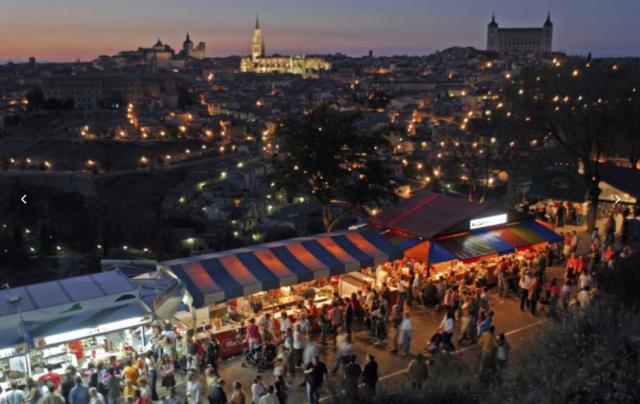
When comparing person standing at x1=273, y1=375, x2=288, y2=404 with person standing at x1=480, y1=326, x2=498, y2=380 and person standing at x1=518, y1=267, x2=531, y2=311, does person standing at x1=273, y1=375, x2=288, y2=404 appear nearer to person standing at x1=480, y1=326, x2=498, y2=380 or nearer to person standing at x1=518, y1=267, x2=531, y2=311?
person standing at x1=480, y1=326, x2=498, y2=380

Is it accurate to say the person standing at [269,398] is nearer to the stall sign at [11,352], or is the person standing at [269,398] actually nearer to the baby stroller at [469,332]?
the stall sign at [11,352]

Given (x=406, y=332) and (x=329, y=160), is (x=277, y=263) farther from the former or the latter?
(x=329, y=160)

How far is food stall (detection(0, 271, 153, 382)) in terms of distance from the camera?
29.3ft

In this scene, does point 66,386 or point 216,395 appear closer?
point 216,395

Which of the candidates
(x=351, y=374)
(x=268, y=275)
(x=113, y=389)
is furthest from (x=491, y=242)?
(x=113, y=389)

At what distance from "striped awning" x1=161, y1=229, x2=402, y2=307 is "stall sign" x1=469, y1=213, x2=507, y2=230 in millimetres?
1905

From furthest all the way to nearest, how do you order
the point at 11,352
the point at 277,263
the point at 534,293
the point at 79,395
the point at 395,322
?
the point at 277,263, the point at 534,293, the point at 395,322, the point at 11,352, the point at 79,395

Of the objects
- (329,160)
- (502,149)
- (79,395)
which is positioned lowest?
(79,395)

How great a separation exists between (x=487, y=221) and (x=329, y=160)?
446cm

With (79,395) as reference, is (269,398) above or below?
above

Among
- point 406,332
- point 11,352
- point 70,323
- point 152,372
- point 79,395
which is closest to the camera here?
point 79,395

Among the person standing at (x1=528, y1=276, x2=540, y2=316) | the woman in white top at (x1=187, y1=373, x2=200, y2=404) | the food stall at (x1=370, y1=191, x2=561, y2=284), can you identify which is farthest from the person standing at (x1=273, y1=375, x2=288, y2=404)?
the person standing at (x1=528, y1=276, x2=540, y2=316)

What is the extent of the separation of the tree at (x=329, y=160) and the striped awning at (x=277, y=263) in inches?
122

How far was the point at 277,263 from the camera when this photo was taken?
1202 cm
